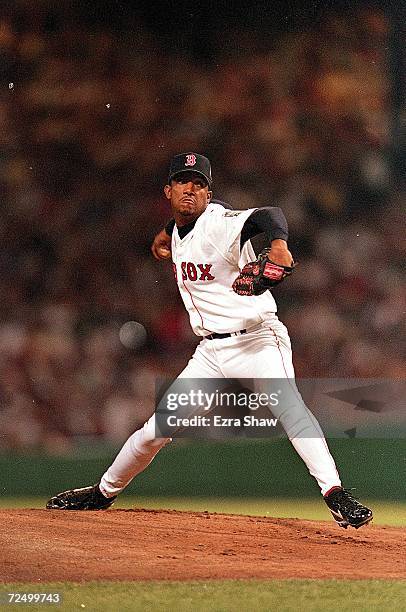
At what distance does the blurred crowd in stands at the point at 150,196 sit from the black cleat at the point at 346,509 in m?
0.48

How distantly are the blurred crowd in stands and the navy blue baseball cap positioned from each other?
83 mm

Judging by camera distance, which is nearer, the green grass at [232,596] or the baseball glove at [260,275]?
the green grass at [232,596]

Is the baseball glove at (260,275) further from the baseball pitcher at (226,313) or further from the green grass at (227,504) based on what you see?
the green grass at (227,504)

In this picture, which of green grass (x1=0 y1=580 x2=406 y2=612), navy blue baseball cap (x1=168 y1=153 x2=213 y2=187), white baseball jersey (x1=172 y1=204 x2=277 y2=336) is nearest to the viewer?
green grass (x1=0 y1=580 x2=406 y2=612)

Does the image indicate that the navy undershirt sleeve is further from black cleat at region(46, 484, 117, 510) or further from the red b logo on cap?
black cleat at region(46, 484, 117, 510)

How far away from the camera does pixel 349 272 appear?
3.18 metres

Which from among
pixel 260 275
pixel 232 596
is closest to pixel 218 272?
pixel 260 275

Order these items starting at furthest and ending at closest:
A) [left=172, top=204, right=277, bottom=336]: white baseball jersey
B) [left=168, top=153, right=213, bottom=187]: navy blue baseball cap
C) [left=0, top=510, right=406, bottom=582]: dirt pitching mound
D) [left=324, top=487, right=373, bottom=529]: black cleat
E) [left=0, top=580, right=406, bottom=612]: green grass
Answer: [left=168, top=153, right=213, bottom=187]: navy blue baseball cap, [left=172, top=204, right=277, bottom=336]: white baseball jersey, [left=324, top=487, right=373, bottom=529]: black cleat, [left=0, top=510, right=406, bottom=582]: dirt pitching mound, [left=0, top=580, right=406, bottom=612]: green grass

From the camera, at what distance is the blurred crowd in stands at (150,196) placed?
315 centimetres

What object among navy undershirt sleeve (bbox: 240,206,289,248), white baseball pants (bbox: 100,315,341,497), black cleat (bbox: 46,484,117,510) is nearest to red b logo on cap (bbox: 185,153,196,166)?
navy undershirt sleeve (bbox: 240,206,289,248)

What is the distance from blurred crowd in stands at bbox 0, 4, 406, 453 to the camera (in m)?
3.15

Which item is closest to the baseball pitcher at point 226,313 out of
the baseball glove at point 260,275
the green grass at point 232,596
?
the baseball glove at point 260,275

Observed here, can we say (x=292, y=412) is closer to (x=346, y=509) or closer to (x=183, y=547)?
(x=346, y=509)

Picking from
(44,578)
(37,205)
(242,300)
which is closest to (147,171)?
(37,205)
